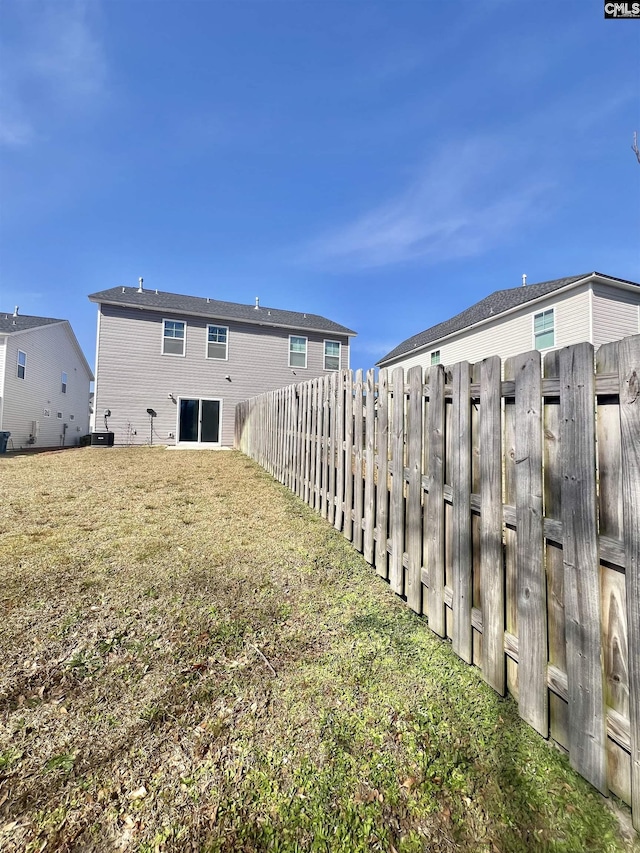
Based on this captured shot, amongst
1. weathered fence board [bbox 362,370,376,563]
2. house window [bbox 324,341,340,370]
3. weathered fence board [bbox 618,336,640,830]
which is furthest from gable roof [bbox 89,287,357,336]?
weathered fence board [bbox 618,336,640,830]

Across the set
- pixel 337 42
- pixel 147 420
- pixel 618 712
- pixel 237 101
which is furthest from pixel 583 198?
pixel 147 420

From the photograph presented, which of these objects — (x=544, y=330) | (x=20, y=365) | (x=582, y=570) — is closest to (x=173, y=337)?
(x=20, y=365)

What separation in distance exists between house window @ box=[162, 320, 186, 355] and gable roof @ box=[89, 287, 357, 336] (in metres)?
0.54

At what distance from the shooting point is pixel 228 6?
640cm

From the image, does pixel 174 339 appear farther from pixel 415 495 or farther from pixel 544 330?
pixel 544 330

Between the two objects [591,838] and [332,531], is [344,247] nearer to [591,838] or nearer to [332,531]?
[332,531]

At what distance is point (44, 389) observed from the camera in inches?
741

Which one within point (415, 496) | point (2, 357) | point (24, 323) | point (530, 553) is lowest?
point (530, 553)

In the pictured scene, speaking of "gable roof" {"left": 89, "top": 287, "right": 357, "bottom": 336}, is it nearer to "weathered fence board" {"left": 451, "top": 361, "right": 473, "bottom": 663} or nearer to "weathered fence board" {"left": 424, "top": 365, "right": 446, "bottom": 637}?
"weathered fence board" {"left": 424, "top": 365, "right": 446, "bottom": 637}

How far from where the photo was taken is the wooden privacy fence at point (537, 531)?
4.21ft

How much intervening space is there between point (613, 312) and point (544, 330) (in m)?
2.11

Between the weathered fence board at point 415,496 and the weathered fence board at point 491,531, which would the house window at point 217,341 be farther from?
the weathered fence board at point 491,531

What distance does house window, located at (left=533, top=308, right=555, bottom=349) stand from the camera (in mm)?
Answer: 13492

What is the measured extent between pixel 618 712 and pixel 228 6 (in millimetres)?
10541
